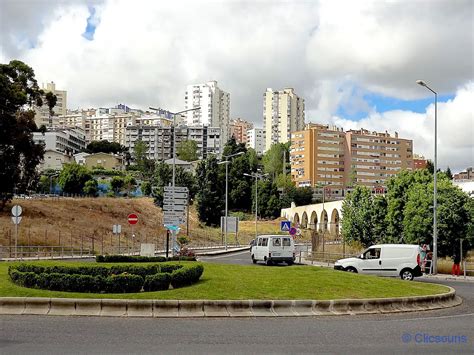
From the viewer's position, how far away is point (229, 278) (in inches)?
755

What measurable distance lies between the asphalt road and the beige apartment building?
148066mm

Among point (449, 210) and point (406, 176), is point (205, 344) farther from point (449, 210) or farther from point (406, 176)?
point (406, 176)

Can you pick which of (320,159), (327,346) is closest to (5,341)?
(327,346)

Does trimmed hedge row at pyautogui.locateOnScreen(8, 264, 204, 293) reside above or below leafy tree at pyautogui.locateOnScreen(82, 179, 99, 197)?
below

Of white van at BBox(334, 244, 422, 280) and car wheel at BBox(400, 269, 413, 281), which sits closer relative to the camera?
car wheel at BBox(400, 269, 413, 281)

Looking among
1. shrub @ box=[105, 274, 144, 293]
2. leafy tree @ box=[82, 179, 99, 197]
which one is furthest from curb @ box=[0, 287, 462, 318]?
leafy tree @ box=[82, 179, 99, 197]

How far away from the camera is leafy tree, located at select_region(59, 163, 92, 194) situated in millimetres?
117812

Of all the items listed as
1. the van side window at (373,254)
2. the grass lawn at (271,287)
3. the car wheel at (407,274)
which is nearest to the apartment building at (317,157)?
the van side window at (373,254)

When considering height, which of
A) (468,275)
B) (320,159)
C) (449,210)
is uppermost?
(320,159)

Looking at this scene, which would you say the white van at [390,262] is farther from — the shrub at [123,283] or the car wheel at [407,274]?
the shrub at [123,283]

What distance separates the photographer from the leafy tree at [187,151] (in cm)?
18288

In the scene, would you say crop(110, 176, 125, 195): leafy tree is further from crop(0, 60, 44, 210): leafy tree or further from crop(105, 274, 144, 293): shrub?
crop(105, 274, 144, 293): shrub

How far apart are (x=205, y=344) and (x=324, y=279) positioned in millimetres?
9444

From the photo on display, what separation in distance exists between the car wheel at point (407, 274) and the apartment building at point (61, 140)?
13339 centimetres
